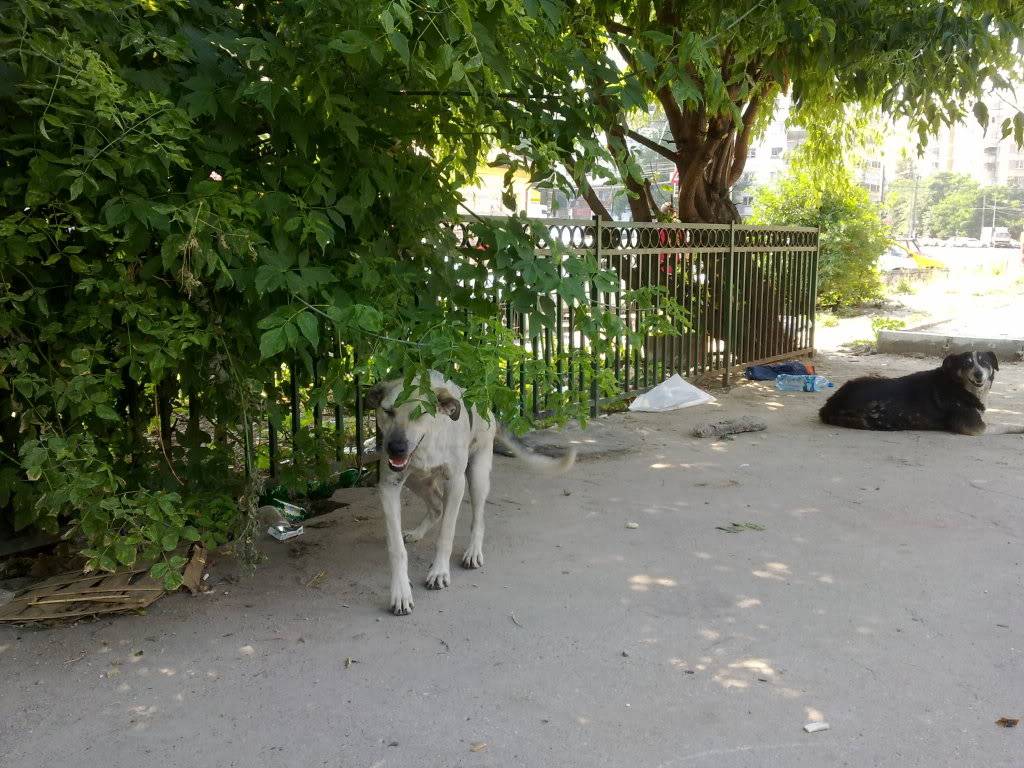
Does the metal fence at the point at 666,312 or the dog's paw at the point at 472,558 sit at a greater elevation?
the metal fence at the point at 666,312

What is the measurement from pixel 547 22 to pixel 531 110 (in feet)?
1.68

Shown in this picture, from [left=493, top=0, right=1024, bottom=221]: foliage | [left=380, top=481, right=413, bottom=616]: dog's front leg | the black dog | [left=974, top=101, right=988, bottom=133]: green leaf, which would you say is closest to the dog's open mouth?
[left=380, top=481, right=413, bottom=616]: dog's front leg

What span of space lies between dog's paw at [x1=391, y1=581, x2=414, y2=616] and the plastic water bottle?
7.31 meters

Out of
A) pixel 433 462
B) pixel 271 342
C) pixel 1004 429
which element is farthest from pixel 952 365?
pixel 271 342

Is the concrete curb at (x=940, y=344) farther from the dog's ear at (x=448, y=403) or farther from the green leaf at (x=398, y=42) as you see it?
the green leaf at (x=398, y=42)

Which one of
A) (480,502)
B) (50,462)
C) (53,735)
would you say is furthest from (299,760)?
(480,502)

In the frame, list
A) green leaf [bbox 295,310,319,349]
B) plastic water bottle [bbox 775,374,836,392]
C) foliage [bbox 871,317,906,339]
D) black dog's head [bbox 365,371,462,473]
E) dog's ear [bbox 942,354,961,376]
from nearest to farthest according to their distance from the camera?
green leaf [bbox 295,310,319,349] → black dog's head [bbox 365,371,462,473] → dog's ear [bbox 942,354,961,376] → plastic water bottle [bbox 775,374,836,392] → foliage [bbox 871,317,906,339]

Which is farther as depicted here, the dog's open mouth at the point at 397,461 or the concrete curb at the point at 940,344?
the concrete curb at the point at 940,344

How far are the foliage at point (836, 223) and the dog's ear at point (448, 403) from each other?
15.6 metres

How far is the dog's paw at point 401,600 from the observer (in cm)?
410

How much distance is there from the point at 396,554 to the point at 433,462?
46 cm

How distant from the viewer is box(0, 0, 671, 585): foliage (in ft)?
11.1

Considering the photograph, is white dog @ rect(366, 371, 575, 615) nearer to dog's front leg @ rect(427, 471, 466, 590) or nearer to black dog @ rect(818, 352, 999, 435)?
dog's front leg @ rect(427, 471, 466, 590)

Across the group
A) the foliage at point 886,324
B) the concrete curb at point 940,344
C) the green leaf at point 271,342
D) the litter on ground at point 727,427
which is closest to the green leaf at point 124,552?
the green leaf at point 271,342
